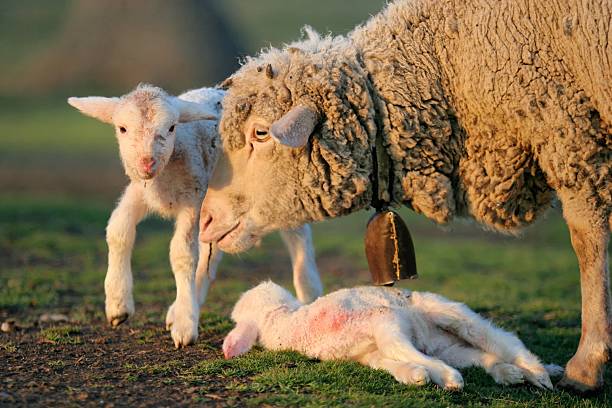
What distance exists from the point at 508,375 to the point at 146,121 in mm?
2678

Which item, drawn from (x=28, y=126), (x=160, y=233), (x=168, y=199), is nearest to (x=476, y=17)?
(x=168, y=199)

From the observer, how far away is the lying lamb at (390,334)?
578 centimetres

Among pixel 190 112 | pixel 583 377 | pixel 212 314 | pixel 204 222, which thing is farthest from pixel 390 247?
pixel 212 314

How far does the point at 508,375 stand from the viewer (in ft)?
19.0

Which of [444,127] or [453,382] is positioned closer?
[453,382]

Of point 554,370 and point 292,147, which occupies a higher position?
point 292,147

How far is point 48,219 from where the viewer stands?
14430mm

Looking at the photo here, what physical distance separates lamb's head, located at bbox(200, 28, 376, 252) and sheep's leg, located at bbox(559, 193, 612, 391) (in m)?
1.26

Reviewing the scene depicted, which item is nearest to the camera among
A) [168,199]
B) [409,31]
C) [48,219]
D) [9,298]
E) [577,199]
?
[577,199]

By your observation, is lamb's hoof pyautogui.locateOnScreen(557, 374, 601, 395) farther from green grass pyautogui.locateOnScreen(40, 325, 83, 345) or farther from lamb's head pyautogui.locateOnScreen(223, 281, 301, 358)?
green grass pyautogui.locateOnScreen(40, 325, 83, 345)

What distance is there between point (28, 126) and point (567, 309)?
81.3 feet

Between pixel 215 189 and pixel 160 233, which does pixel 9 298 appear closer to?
pixel 215 189

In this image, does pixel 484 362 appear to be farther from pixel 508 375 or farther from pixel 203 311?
pixel 203 311

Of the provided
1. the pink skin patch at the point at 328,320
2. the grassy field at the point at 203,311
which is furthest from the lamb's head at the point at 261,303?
the pink skin patch at the point at 328,320
